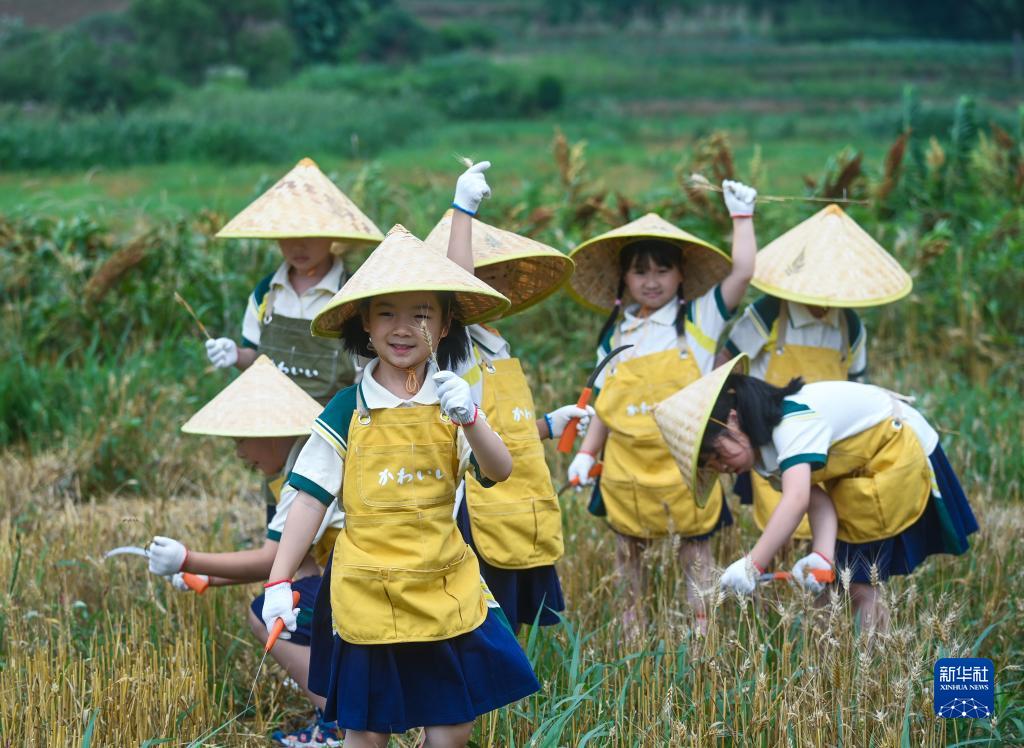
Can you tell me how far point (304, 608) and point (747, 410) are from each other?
56.4 inches

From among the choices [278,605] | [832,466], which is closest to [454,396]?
[278,605]

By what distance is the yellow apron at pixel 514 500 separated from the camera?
3.92 metres

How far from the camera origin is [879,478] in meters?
4.07

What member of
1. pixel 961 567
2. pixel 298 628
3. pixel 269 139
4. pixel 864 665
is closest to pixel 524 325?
pixel 961 567

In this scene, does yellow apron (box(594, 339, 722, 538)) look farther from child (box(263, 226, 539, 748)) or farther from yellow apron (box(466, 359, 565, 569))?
child (box(263, 226, 539, 748))

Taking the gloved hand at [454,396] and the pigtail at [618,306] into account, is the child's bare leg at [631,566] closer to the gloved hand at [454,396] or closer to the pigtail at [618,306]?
the pigtail at [618,306]

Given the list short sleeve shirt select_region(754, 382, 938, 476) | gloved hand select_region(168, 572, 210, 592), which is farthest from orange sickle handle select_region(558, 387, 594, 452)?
gloved hand select_region(168, 572, 210, 592)

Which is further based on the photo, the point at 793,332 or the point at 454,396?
the point at 793,332

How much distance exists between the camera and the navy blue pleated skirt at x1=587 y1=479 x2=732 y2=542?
184 inches

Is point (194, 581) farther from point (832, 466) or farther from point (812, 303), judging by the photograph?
point (812, 303)

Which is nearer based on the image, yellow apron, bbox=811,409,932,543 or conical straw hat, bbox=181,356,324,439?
conical straw hat, bbox=181,356,324,439

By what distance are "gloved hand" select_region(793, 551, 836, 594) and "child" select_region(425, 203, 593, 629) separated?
0.72 metres

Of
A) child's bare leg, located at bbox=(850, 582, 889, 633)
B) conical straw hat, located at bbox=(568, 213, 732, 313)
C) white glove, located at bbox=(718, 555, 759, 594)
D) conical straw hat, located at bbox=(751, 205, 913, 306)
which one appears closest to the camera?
white glove, located at bbox=(718, 555, 759, 594)

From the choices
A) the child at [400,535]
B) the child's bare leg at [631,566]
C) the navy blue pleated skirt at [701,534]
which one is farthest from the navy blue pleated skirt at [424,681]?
the navy blue pleated skirt at [701,534]
